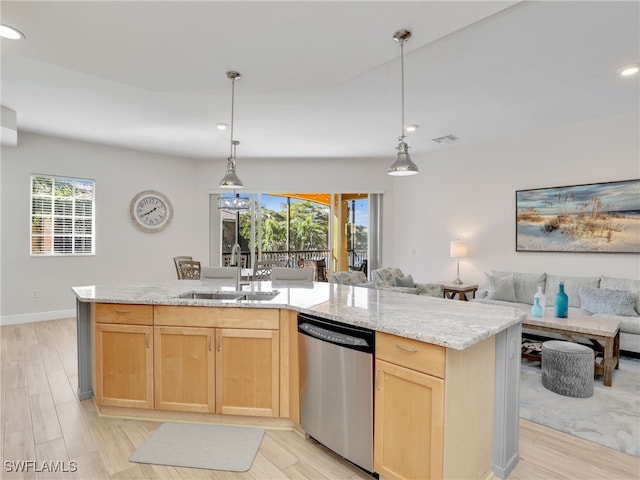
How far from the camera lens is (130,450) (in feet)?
7.17

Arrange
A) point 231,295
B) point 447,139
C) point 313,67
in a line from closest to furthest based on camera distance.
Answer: point 313,67, point 231,295, point 447,139

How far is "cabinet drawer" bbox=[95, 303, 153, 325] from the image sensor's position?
2.46m

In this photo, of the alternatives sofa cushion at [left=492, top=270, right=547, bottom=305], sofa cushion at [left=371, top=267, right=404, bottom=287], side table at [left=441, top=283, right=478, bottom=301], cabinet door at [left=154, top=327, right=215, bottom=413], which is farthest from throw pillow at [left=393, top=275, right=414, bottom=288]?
cabinet door at [left=154, top=327, right=215, bottom=413]

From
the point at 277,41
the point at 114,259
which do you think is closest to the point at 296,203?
the point at 114,259

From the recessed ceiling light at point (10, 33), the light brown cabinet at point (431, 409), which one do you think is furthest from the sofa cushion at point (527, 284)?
the recessed ceiling light at point (10, 33)

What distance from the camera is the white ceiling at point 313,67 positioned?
75.3 inches

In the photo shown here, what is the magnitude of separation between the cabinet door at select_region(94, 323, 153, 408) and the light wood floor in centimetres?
17

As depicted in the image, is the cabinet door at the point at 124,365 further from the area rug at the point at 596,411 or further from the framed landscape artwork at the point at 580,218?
the framed landscape artwork at the point at 580,218

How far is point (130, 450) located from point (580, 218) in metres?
5.47

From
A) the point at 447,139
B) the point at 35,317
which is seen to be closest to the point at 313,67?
the point at 447,139

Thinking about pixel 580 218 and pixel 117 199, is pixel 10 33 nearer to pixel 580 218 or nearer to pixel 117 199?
pixel 117 199

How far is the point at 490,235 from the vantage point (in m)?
5.58

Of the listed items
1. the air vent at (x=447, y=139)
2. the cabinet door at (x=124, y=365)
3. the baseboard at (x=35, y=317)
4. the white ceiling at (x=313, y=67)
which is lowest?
the baseboard at (x=35, y=317)

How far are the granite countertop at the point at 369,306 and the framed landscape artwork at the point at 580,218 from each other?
3.31 m
